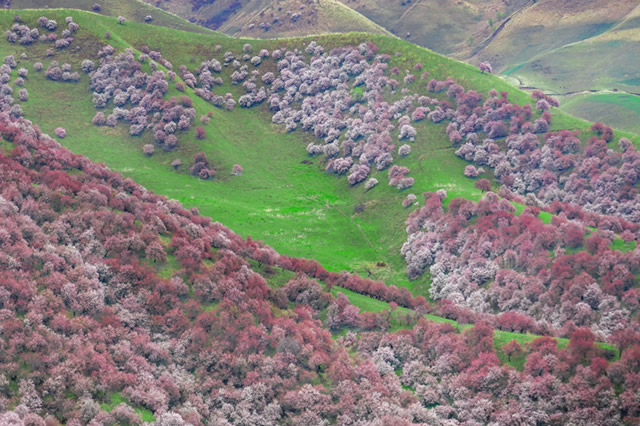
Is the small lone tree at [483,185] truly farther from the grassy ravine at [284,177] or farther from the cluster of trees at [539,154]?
the cluster of trees at [539,154]

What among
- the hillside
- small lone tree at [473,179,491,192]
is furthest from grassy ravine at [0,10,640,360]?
small lone tree at [473,179,491,192]

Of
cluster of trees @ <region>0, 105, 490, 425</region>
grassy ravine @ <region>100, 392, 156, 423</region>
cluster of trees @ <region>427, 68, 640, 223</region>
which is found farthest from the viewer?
cluster of trees @ <region>427, 68, 640, 223</region>

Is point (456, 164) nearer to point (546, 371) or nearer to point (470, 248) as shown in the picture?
point (470, 248)

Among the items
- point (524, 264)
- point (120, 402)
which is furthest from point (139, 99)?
point (120, 402)

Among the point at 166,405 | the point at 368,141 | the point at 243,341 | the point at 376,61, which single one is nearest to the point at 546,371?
the point at 243,341

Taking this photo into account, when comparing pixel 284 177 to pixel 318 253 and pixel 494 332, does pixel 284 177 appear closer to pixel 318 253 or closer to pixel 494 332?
pixel 318 253

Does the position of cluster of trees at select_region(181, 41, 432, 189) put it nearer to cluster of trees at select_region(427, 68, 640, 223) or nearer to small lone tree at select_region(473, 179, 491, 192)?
cluster of trees at select_region(427, 68, 640, 223)
